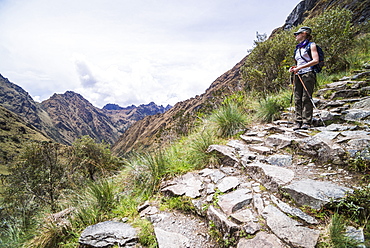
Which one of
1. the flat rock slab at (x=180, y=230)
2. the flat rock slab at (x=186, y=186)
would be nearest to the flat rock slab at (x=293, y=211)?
the flat rock slab at (x=180, y=230)

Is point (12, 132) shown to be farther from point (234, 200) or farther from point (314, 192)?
point (314, 192)

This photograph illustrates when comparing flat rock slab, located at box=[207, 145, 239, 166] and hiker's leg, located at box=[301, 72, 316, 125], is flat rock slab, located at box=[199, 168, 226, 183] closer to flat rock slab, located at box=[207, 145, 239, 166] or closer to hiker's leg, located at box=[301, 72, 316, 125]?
flat rock slab, located at box=[207, 145, 239, 166]

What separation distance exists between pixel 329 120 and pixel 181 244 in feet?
17.9

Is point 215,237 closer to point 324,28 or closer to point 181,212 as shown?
point 181,212

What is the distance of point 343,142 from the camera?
3422mm

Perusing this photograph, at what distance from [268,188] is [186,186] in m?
1.70

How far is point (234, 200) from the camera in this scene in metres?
2.94

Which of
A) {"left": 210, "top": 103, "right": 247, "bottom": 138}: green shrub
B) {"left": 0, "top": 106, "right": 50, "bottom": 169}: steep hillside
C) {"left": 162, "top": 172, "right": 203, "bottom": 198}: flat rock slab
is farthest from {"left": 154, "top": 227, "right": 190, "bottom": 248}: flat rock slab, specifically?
{"left": 0, "top": 106, "right": 50, "bottom": 169}: steep hillside

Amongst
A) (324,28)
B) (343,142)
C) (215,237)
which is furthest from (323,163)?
(324,28)

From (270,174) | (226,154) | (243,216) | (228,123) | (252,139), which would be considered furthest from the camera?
(228,123)

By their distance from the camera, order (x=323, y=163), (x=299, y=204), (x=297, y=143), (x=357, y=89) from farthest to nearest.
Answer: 1. (x=357, y=89)
2. (x=297, y=143)
3. (x=323, y=163)
4. (x=299, y=204)

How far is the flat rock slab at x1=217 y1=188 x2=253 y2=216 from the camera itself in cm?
276

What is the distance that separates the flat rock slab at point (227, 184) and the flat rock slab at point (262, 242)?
1157mm

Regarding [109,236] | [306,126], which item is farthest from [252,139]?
[109,236]
